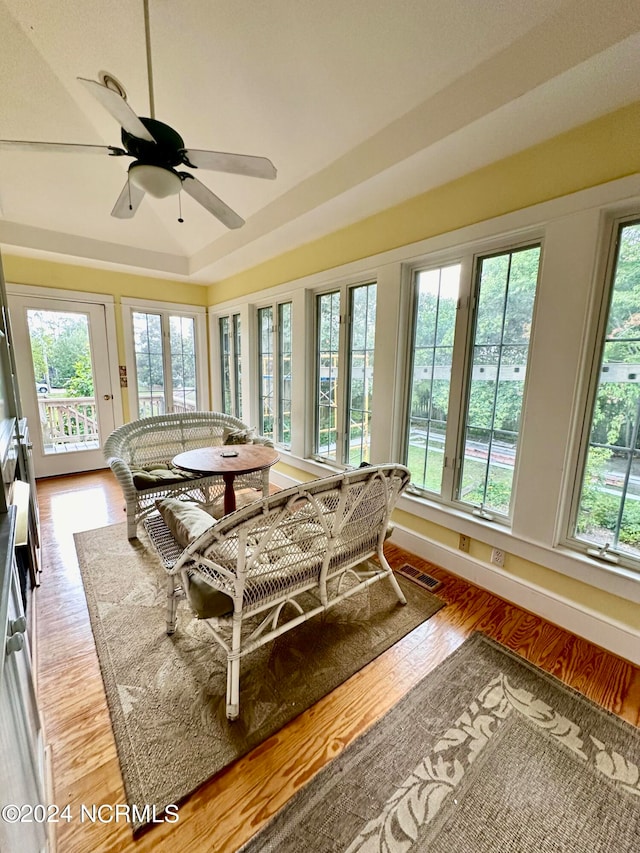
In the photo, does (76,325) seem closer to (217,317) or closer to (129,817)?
(217,317)

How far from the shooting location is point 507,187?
195 centimetres

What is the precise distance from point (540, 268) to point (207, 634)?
263 centimetres

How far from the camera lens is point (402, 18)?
1.53 m

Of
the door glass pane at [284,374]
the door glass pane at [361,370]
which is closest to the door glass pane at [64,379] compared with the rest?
the door glass pane at [284,374]

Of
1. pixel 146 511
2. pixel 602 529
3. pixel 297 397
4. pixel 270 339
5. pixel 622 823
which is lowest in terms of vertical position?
pixel 622 823

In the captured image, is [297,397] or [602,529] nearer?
[602,529]

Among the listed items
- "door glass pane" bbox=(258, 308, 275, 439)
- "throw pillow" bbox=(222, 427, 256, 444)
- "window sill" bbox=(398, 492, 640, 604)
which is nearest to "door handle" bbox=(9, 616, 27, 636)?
"window sill" bbox=(398, 492, 640, 604)

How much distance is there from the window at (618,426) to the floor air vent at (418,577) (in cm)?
88

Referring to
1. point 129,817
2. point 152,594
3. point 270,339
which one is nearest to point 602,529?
point 129,817

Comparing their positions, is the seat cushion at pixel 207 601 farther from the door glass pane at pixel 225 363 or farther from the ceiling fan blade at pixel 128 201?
the door glass pane at pixel 225 363

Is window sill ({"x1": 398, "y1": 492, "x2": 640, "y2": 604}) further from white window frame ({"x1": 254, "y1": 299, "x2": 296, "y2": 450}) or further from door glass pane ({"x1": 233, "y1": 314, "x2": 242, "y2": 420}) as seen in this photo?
door glass pane ({"x1": 233, "y1": 314, "x2": 242, "y2": 420})

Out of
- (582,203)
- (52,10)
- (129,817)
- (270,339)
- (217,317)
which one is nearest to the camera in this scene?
(129,817)

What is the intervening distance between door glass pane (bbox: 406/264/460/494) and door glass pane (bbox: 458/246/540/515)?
177 millimetres

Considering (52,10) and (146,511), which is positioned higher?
(52,10)
